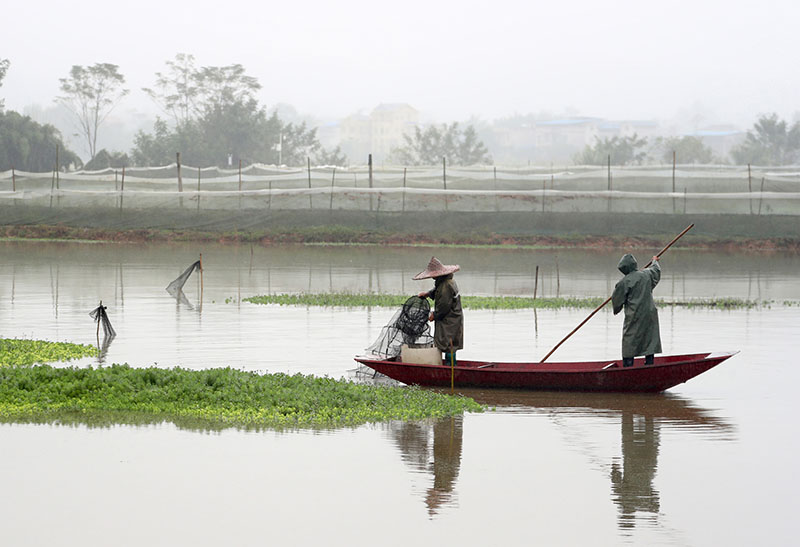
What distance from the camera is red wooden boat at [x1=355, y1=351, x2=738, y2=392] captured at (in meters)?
14.2

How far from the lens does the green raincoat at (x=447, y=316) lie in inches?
582

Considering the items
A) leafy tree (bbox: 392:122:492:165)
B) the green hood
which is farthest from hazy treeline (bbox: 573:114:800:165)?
the green hood

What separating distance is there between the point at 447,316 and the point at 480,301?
10720 millimetres

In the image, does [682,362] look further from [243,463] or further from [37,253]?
[37,253]

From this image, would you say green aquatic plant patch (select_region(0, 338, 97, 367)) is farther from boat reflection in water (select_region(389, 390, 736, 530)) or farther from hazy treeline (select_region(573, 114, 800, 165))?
hazy treeline (select_region(573, 114, 800, 165))

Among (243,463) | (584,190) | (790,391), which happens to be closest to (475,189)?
(584,190)

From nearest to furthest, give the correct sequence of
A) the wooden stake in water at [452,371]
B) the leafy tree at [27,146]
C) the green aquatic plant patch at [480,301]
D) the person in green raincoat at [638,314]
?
the wooden stake in water at [452,371] < the person in green raincoat at [638,314] < the green aquatic plant patch at [480,301] < the leafy tree at [27,146]

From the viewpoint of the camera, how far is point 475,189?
2212 inches

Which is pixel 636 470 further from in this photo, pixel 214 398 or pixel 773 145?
pixel 773 145

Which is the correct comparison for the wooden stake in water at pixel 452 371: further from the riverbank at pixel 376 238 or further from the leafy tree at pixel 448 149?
the leafy tree at pixel 448 149

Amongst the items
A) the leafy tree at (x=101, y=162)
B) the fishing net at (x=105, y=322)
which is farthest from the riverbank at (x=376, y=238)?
the fishing net at (x=105, y=322)

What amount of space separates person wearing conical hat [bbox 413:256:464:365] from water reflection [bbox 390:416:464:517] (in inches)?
78.3

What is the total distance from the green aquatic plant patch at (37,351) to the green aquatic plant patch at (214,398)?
2008mm

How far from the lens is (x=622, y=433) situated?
12.4m
